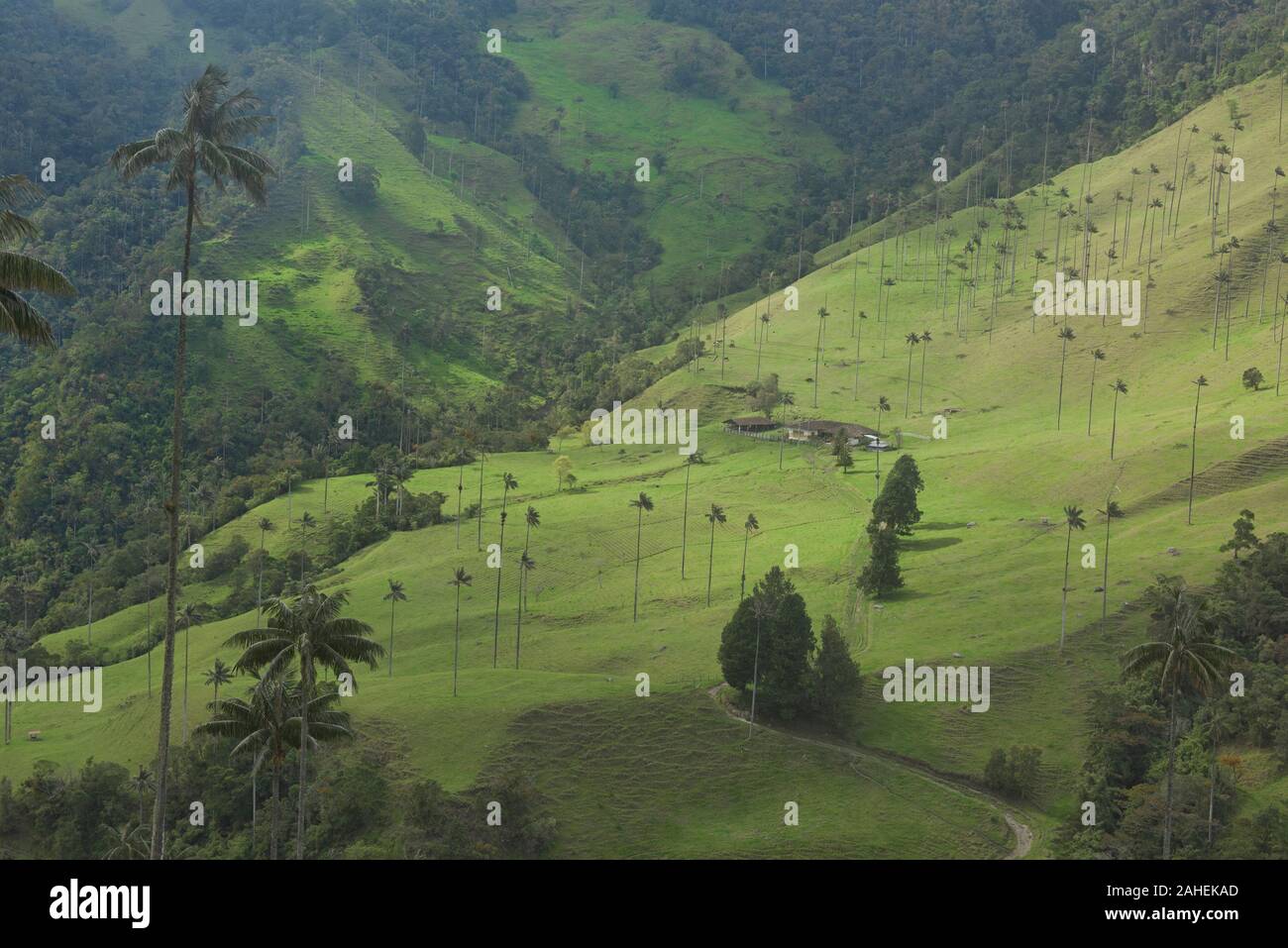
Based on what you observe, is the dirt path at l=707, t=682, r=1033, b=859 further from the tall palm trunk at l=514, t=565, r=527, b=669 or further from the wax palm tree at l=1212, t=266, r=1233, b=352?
the wax palm tree at l=1212, t=266, r=1233, b=352

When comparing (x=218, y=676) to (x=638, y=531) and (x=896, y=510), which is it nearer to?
(x=638, y=531)

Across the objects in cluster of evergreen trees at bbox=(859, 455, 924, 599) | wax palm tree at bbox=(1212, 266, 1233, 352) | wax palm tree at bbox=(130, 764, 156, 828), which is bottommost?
wax palm tree at bbox=(130, 764, 156, 828)

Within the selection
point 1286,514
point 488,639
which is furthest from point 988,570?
point 488,639

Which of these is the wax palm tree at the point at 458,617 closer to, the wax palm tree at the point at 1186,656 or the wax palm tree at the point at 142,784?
the wax palm tree at the point at 142,784

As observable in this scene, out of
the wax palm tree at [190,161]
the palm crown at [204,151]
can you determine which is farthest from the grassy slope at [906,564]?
the palm crown at [204,151]

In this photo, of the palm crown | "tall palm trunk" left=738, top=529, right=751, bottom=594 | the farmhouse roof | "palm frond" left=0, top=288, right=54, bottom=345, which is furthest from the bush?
the farmhouse roof
